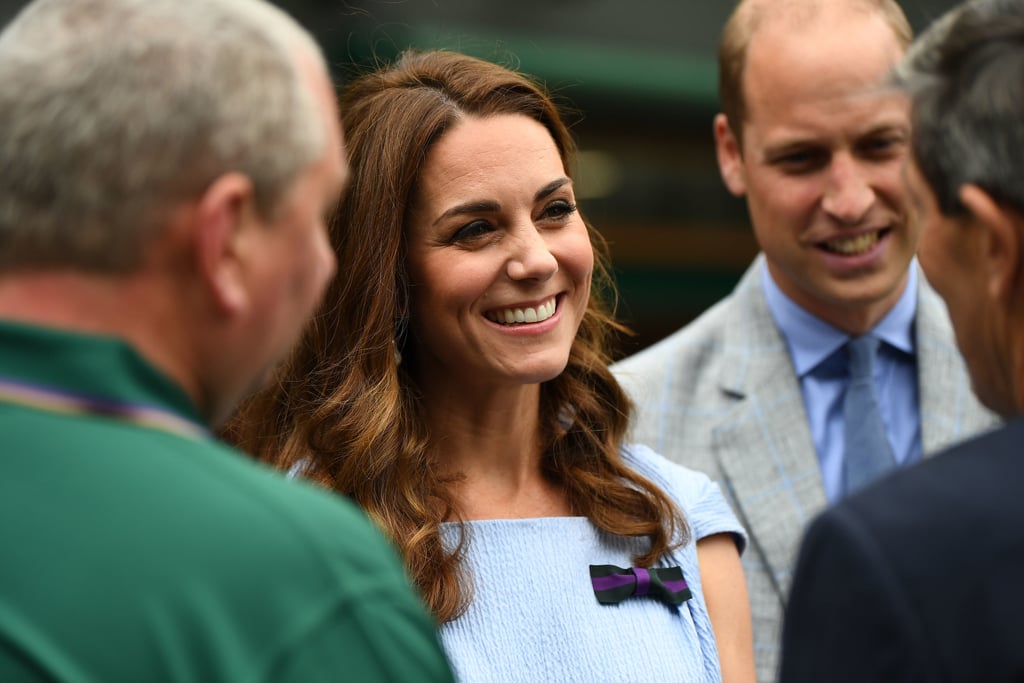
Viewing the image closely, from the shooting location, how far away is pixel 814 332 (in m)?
3.68

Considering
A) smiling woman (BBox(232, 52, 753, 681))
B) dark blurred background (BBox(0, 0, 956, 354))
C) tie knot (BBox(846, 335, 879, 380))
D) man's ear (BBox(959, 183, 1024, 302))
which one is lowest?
dark blurred background (BBox(0, 0, 956, 354))

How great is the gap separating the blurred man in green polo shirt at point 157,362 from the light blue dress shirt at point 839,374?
234cm

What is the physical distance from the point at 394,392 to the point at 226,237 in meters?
1.44

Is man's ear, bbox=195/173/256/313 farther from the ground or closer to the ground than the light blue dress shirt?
farther from the ground

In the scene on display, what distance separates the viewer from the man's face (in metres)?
3.54

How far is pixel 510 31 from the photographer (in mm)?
12102

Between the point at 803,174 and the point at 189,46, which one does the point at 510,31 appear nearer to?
the point at 803,174

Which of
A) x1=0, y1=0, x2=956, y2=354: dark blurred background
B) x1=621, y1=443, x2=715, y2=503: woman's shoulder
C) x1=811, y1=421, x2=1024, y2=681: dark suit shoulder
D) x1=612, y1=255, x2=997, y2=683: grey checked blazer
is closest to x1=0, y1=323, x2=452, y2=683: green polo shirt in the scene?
x1=811, y1=421, x2=1024, y2=681: dark suit shoulder

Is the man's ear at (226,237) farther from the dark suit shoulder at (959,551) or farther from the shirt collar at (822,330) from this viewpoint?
the shirt collar at (822,330)

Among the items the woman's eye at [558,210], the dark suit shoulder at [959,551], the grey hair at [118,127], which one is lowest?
the woman's eye at [558,210]

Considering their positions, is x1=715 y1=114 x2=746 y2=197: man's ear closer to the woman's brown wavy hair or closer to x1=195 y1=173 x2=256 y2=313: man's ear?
the woman's brown wavy hair

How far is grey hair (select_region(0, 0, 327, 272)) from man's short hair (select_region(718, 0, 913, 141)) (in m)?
2.62

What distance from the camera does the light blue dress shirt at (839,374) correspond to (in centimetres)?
356

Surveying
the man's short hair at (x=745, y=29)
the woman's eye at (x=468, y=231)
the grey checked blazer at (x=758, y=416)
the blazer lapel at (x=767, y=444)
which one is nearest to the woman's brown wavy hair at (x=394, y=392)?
the woman's eye at (x=468, y=231)
